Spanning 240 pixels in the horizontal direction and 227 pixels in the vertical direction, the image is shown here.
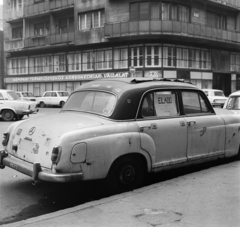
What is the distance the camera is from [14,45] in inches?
1633

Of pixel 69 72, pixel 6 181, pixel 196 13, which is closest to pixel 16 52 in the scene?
pixel 69 72

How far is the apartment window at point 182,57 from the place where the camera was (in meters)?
32.7

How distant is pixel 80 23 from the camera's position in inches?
1377

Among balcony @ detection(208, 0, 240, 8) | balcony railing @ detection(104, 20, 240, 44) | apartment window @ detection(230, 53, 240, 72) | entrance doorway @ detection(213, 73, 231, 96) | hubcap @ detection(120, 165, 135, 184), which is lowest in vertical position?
hubcap @ detection(120, 165, 135, 184)

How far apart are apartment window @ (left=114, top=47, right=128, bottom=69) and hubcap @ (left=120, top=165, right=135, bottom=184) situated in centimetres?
2847

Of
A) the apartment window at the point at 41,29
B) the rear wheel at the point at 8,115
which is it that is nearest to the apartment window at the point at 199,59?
the apartment window at the point at 41,29

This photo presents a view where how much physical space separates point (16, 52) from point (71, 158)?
3979cm

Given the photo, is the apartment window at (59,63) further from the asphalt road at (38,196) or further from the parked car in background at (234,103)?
the asphalt road at (38,196)

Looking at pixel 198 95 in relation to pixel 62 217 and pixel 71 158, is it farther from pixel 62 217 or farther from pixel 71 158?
pixel 62 217

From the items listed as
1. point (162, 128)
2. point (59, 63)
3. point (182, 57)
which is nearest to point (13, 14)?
point (59, 63)

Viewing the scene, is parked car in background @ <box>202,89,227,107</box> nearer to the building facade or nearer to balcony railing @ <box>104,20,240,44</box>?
the building facade

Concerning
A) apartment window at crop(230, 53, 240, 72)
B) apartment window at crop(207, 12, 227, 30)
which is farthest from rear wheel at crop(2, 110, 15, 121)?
apartment window at crop(230, 53, 240, 72)

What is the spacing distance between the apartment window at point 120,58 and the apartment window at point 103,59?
0.77m

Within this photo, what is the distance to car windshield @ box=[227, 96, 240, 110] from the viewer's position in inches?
387
